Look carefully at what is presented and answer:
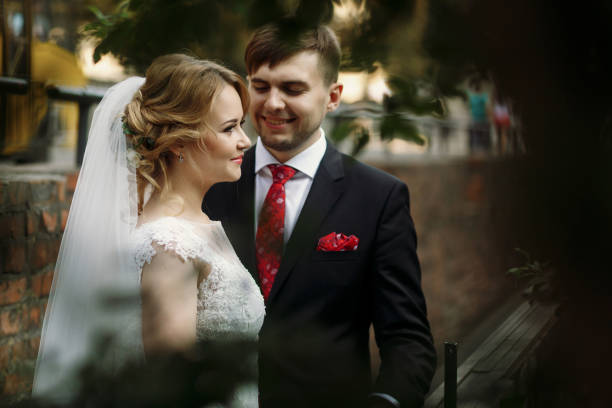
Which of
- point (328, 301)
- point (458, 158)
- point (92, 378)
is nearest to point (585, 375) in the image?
point (92, 378)

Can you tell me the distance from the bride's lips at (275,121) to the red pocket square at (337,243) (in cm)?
43

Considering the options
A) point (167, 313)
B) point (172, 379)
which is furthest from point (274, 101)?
point (172, 379)

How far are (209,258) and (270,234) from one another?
294 mm

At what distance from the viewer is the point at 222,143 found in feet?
6.34

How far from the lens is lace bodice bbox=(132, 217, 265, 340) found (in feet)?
5.71

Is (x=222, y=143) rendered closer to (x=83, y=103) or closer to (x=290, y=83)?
(x=290, y=83)

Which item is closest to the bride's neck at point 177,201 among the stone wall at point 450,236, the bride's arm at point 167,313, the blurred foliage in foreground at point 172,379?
the bride's arm at point 167,313

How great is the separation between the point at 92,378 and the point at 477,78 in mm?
625

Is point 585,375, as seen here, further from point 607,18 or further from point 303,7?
point 303,7

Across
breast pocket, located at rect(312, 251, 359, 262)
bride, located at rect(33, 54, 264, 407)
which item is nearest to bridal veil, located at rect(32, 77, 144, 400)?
bride, located at rect(33, 54, 264, 407)

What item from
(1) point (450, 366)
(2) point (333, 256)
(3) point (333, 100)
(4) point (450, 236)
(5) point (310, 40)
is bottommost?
(4) point (450, 236)

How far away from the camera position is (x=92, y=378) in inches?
27.7

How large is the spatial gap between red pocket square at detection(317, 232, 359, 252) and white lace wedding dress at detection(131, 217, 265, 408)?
0.89ft

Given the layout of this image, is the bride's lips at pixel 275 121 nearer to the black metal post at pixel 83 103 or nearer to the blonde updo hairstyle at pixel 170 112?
the blonde updo hairstyle at pixel 170 112
